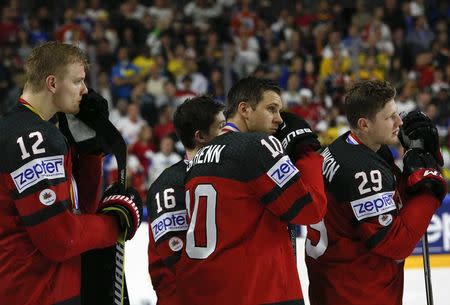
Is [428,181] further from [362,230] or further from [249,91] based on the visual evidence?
[249,91]

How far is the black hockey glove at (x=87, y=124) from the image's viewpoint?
356 cm

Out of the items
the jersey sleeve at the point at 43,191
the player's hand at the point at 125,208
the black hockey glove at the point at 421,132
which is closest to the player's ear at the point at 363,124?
the black hockey glove at the point at 421,132

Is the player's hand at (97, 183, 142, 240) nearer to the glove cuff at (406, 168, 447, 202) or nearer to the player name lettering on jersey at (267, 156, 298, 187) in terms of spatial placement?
the player name lettering on jersey at (267, 156, 298, 187)

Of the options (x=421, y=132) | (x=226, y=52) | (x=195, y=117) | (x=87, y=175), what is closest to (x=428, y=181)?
(x=421, y=132)

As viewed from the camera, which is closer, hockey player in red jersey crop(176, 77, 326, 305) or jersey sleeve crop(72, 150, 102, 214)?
hockey player in red jersey crop(176, 77, 326, 305)

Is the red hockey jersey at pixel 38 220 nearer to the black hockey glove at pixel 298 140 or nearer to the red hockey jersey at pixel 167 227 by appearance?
the red hockey jersey at pixel 167 227

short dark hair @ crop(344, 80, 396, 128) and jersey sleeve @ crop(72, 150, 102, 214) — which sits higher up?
short dark hair @ crop(344, 80, 396, 128)

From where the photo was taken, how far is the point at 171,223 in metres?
3.73

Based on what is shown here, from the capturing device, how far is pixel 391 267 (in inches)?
146

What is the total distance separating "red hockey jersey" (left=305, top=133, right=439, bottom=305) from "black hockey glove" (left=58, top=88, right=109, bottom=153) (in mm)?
956

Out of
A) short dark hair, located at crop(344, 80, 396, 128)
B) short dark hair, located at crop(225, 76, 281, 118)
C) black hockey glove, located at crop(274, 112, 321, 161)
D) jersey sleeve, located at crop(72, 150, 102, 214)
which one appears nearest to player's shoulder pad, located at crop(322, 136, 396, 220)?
short dark hair, located at crop(344, 80, 396, 128)

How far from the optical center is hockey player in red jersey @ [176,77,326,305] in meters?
3.22

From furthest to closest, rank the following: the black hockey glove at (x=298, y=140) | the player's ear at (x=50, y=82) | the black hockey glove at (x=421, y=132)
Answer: the black hockey glove at (x=421, y=132) → the black hockey glove at (x=298, y=140) → the player's ear at (x=50, y=82)

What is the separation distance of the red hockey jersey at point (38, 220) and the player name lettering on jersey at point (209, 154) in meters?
0.41
